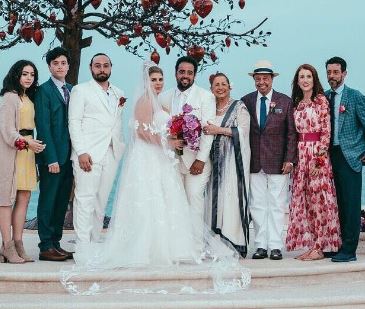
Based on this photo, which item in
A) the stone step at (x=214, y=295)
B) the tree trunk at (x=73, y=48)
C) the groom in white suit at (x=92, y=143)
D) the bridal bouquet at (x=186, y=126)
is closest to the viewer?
the stone step at (x=214, y=295)

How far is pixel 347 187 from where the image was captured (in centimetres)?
732

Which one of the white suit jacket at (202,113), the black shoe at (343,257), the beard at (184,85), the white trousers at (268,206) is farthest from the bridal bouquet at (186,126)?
the black shoe at (343,257)

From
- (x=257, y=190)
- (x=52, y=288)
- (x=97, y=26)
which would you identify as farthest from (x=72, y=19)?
(x=52, y=288)

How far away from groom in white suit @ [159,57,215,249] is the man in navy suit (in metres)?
1.09

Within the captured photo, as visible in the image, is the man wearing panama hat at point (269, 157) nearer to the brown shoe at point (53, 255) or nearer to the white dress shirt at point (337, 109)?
the white dress shirt at point (337, 109)

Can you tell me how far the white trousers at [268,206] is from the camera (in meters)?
7.46

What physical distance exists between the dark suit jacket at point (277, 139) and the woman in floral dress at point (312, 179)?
0.08 m

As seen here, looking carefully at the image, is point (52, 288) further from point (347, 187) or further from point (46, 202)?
point (347, 187)

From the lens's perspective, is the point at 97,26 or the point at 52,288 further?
A: the point at 97,26

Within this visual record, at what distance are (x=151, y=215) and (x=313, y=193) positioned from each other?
1482 mm

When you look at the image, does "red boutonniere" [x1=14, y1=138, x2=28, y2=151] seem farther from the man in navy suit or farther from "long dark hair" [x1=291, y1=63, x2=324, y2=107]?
the man in navy suit

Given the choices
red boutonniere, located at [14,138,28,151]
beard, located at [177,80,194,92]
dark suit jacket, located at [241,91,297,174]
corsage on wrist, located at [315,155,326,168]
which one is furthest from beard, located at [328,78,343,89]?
red boutonniere, located at [14,138,28,151]

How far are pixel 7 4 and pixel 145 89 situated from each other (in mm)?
4238

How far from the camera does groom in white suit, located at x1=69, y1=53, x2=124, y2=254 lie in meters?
7.19
